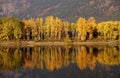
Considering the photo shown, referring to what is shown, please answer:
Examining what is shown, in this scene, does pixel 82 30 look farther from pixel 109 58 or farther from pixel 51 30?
pixel 109 58

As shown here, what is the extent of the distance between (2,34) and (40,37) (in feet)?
82.0

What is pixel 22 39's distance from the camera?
175125mm

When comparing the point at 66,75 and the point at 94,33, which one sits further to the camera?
the point at 94,33

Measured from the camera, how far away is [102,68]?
230 ft

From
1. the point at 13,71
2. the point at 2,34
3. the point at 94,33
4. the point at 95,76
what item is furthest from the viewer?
the point at 94,33

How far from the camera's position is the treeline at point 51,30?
17112 centimetres

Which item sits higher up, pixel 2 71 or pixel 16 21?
pixel 16 21

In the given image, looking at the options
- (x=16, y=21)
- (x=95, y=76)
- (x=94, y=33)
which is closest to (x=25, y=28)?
(x=16, y=21)

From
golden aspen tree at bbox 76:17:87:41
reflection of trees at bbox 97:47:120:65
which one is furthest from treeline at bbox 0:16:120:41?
reflection of trees at bbox 97:47:120:65

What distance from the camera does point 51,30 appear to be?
180 metres

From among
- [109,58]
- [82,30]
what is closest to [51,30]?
[82,30]

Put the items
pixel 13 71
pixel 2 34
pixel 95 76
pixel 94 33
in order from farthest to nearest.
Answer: pixel 94 33 < pixel 2 34 < pixel 13 71 < pixel 95 76

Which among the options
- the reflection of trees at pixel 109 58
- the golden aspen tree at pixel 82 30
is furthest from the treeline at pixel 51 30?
the reflection of trees at pixel 109 58

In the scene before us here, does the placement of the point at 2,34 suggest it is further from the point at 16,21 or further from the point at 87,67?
the point at 87,67
